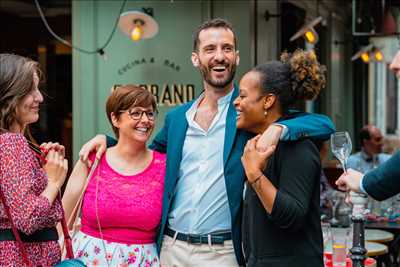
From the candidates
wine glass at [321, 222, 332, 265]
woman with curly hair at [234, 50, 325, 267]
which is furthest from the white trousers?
wine glass at [321, 222, 332, 265]

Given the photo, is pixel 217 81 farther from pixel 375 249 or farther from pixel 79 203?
pixel 375 249

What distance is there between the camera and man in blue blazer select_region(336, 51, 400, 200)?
2734 mm

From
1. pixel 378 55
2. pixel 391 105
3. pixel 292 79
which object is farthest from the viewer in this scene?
pixel 391 105

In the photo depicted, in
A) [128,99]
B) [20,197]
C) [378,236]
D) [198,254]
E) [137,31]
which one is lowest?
[378,236]

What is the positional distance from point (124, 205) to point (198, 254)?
1.41 feet

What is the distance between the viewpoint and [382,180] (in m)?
2.77

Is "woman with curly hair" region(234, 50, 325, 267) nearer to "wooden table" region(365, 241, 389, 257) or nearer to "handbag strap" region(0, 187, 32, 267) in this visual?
"handbag strap" region(0, 187, 32, 267)

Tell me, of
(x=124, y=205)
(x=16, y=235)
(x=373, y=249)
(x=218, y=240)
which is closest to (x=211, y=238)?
(x=218, y=240)

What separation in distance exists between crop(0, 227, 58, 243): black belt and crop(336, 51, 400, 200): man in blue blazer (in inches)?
48.2

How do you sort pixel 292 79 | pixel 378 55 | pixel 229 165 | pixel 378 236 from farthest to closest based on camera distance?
1. pixel 378 55
2. pixel 378 236
3. pixel 229 165
4. pixel 292 79

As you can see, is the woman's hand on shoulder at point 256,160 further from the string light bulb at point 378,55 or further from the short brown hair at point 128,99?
the string light bulb at point 378,55

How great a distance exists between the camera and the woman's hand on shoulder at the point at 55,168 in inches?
111

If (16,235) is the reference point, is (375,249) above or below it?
below

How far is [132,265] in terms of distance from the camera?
3422mm
